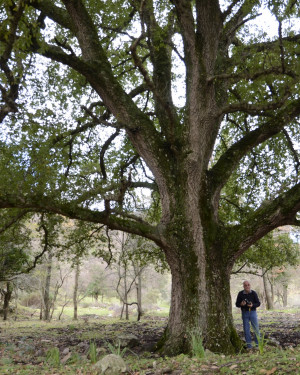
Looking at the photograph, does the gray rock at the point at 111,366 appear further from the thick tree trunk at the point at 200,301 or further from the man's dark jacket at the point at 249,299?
the man's dark jacket at the point at 249,299

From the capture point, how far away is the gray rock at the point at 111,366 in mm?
4070

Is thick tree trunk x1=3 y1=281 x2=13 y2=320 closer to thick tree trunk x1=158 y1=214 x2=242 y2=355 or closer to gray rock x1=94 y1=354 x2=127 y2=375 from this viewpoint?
thick tree trunk x1=158 y1=214 x2=242 y2=355

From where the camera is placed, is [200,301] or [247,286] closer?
[200,301]

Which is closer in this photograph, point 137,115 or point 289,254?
point 137,115

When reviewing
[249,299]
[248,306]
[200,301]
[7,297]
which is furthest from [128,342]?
[7,297]

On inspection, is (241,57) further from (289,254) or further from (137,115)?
(289,254)

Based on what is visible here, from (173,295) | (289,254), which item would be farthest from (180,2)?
(289,254)

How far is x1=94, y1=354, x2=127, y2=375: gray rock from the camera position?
13.4ft

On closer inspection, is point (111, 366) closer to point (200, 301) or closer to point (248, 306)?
point (200, 301)

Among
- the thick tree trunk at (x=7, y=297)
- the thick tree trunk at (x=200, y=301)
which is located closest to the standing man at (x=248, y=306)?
the thick tree trunk at (x=200, y=301)

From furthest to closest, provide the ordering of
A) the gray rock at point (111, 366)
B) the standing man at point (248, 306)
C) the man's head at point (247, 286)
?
the man's head at point (247, 286) → the standing man at point (248, 306) → the gray rock at point (111, 366)

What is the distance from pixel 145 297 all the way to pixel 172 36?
101 ft

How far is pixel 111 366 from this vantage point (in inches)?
163

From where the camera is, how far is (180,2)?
6574 mm
